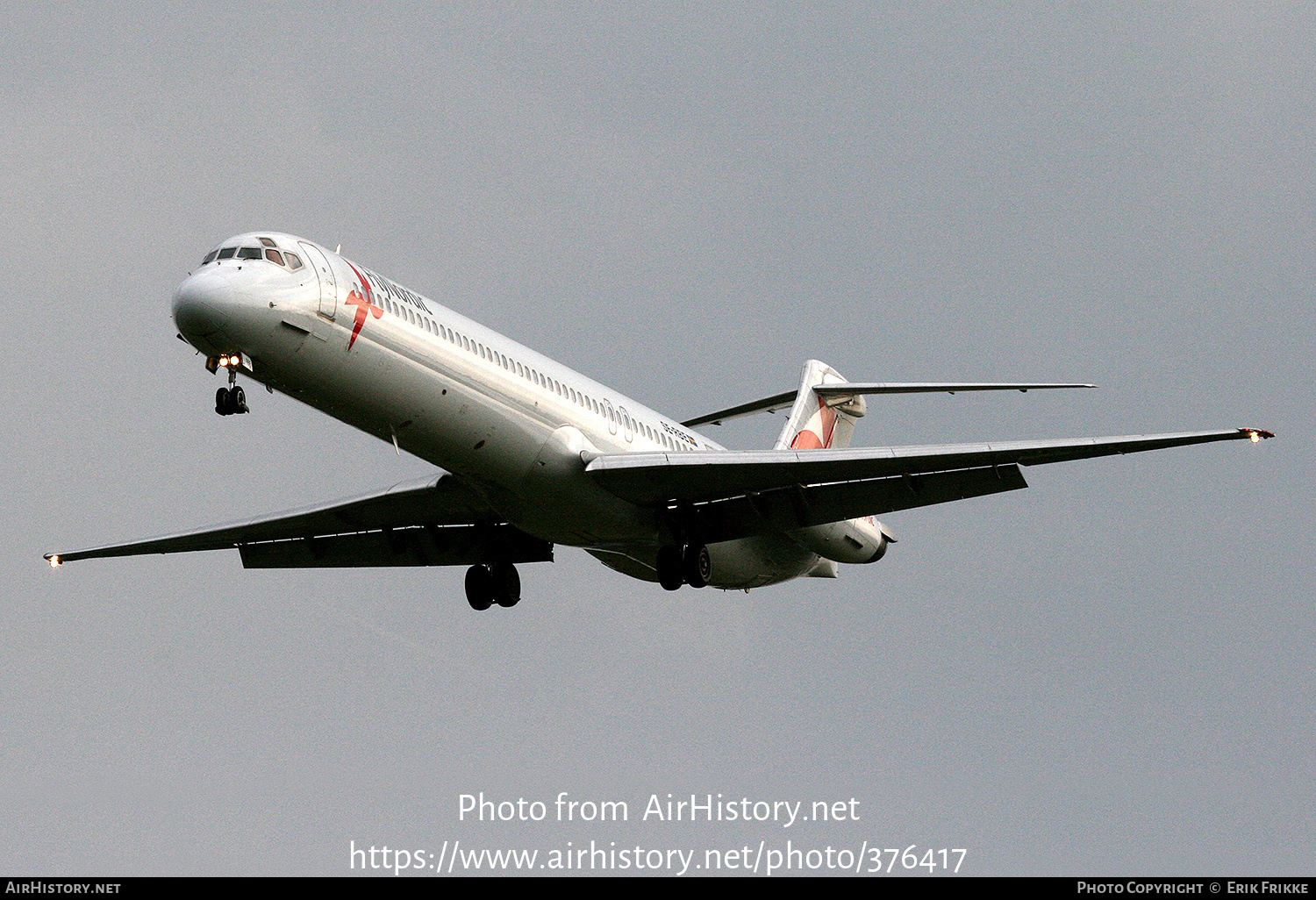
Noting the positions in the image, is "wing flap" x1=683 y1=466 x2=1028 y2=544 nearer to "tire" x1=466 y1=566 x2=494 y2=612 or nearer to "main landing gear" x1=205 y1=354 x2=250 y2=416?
"tire" x1=466 y1=566 x2=494 y2=612

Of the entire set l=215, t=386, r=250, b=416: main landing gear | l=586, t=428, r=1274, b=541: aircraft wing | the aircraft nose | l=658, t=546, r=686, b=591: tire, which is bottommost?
l=215, t=386, r=250, b=416: main landing gear

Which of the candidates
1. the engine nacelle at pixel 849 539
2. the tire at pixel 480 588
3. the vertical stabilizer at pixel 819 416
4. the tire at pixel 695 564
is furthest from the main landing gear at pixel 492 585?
the vertical stabilizer at pixel 819 416

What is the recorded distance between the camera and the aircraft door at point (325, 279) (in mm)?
26406

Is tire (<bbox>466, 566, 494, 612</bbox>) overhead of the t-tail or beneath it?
beneath

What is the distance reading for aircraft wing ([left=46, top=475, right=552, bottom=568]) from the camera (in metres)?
32.1

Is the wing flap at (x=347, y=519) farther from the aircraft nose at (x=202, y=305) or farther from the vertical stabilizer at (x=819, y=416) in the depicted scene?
the vertical stabilizer at (x=819, y=416)

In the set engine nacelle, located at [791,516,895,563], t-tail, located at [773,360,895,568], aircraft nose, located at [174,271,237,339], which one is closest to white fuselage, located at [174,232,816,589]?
aircraft nose, located at [174,271,237,339]

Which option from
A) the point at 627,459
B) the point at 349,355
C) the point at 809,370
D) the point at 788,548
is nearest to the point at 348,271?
the point at 349,355

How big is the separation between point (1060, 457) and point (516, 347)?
27.6 ft

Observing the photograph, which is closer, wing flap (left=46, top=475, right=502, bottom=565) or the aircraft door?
the aircraft door

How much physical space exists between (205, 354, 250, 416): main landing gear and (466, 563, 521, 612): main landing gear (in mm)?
8570

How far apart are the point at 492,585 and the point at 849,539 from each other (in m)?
6.38

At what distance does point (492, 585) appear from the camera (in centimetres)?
3338

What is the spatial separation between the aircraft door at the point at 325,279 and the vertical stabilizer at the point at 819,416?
1166cm
